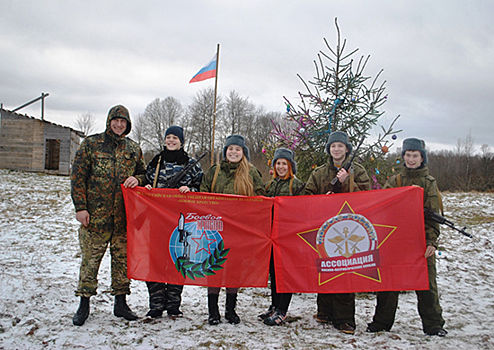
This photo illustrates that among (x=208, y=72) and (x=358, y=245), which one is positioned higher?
(x=208, y=72)

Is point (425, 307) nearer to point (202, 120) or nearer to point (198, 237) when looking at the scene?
point (198, 237)

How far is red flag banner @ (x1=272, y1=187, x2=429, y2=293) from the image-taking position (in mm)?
4184

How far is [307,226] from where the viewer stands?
4.36 metres

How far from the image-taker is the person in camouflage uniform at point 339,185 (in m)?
4.34

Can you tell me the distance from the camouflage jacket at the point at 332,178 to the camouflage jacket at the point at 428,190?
0.52 metres

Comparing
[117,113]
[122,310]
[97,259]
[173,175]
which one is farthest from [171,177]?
[122,310]

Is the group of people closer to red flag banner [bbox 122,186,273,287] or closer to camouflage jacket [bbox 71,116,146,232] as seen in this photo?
camouflage jacket [bbox 71,116,146,232]

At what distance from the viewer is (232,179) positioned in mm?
4617

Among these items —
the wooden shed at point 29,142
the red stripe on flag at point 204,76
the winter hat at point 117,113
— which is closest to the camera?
the winter hat at point 117,113

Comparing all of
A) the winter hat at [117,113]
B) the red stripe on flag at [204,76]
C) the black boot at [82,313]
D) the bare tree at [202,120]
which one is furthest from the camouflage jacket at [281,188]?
the bare tree at [202,120]

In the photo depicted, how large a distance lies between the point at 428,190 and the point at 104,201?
420 centimetres

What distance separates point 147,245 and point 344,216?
8.64 ft

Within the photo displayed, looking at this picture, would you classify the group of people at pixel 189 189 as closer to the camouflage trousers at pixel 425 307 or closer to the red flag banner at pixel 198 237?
the camouflage trousers at pixel 425 307

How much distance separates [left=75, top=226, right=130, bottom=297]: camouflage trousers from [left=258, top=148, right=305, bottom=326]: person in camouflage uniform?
1.96 meters
